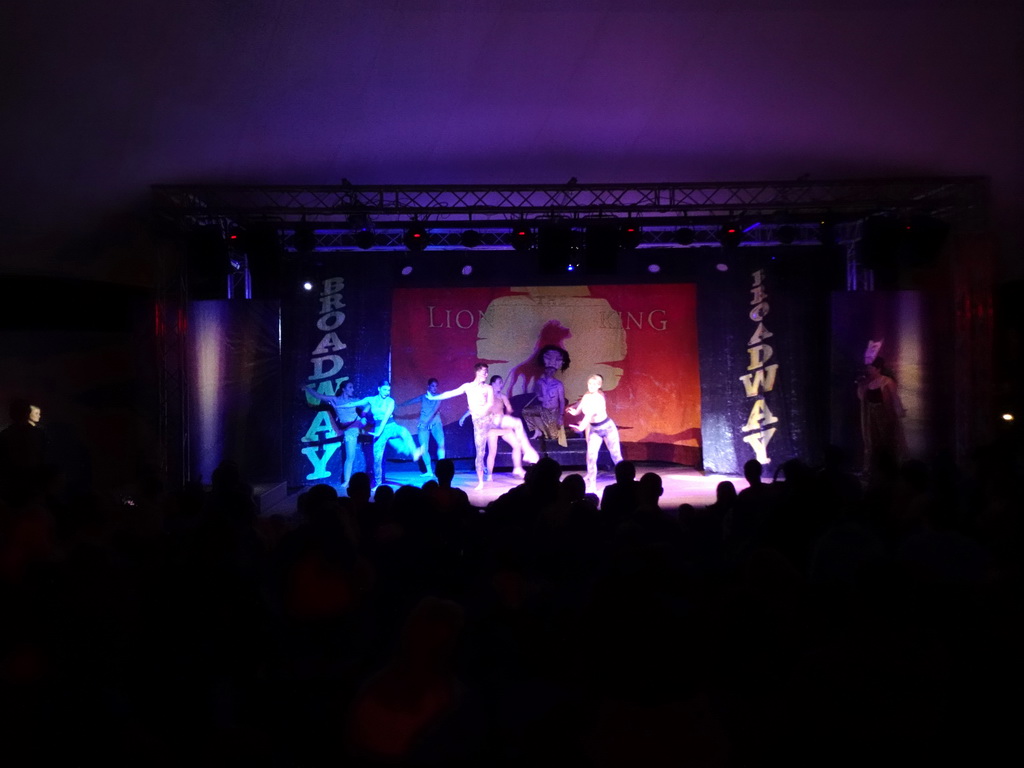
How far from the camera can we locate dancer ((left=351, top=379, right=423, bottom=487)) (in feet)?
33.9

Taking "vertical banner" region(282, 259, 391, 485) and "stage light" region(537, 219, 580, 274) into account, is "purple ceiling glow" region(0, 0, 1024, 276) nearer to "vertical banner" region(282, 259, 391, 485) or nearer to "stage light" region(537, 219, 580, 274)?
"stage light" region(537, 219, 580, 274)

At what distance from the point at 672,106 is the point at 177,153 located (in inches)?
193

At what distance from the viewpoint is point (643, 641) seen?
1.94m

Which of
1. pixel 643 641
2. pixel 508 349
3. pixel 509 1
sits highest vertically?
pixel 509 1

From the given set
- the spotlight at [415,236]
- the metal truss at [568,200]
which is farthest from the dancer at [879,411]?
the spotlight at [415,236]

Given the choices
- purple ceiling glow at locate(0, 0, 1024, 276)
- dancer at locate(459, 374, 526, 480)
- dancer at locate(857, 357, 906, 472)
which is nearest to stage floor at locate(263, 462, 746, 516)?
dancer at locate(459, 374, 526, 480)

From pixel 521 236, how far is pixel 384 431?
3.04 m

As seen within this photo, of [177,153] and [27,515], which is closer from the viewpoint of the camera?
[27,515]

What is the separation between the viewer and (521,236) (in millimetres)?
9250

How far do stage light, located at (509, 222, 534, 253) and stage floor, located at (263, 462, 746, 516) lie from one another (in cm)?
288

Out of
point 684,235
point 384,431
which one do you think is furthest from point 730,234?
point 384,431

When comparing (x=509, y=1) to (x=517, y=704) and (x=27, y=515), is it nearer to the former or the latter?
(x=27, y=515)

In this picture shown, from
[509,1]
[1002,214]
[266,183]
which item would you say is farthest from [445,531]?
[1002,214]

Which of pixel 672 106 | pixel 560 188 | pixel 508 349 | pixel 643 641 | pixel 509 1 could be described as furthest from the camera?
pixel 508 349
